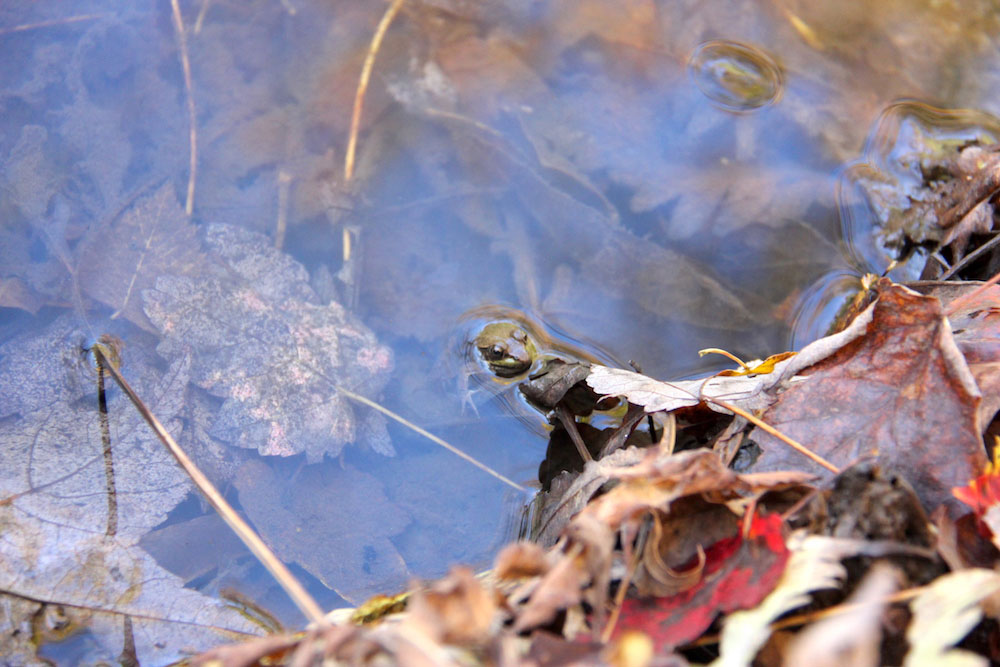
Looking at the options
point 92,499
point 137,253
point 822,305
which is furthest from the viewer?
point 822,305

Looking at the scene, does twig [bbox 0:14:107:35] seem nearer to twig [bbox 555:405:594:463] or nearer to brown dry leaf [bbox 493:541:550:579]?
twig [bbox 555:405:594:463]

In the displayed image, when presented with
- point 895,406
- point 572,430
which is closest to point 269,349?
point 572,430

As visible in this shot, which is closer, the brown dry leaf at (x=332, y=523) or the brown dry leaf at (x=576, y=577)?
the brown dry leaf at (x=576, y=577)

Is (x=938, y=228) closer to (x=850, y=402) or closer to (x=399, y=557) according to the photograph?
(x=850, y=402)

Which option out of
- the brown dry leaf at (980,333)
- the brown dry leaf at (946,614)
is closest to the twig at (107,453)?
the brown dry leaf at (946,614)

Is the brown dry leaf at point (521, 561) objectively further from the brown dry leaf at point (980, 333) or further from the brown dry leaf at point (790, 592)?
the brown dry leaf at point (980, 333)

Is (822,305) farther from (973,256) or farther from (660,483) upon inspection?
(660,483)

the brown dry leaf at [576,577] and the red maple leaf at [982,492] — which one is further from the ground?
the red maple leaf at [982,492]
